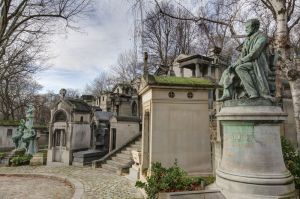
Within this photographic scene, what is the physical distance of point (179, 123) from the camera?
28.0ft

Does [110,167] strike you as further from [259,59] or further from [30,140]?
[259,59]

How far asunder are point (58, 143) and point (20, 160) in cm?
237

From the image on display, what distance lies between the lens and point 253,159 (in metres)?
4.89

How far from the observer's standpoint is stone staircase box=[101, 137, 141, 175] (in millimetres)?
13149

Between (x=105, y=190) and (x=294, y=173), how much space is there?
5.85m

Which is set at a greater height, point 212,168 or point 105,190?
point 212,168

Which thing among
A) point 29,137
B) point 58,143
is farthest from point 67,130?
point 29,137

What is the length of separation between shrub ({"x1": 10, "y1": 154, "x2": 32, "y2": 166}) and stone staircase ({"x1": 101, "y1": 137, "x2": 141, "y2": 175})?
5416 mm

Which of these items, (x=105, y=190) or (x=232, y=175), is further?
(x=105, y=190)

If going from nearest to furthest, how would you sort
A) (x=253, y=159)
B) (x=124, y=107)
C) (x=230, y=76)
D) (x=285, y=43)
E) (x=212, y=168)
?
(x=253, y=159)
(x=230, y=76)
(x=285, y=43)
(x=212, y=168)
(x=124, y=107)

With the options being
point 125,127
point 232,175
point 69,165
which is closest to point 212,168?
point 232,175

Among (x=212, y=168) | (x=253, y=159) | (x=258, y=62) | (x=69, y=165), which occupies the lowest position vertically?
(x=69, y=165)

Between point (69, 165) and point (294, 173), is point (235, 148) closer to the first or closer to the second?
point (294, 173)

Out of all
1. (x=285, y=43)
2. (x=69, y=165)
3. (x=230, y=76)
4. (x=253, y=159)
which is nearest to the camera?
(x=253, y=159)
